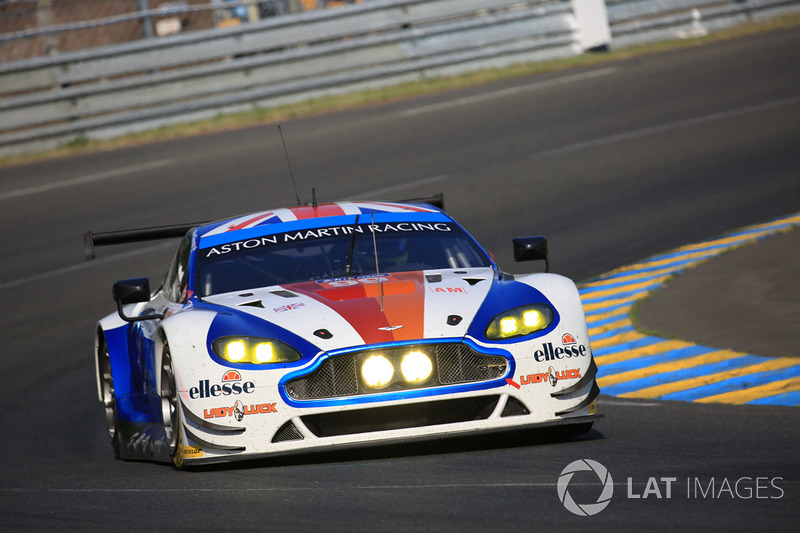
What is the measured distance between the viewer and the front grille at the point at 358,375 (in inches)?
212

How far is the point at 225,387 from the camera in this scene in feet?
17.7

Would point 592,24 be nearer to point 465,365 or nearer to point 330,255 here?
point 330,255

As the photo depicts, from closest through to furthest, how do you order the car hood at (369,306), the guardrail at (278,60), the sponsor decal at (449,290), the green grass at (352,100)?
the car hood at (369,306), the sponsor decal at (449,290), the guardrail at (278,60), the green grass at (352,100)

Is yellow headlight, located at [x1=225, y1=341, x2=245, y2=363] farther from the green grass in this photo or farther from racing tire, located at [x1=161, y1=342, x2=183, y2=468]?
the green grass

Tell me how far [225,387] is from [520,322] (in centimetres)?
139

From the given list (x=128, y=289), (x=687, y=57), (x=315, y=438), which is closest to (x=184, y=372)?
(x=315, y=438)

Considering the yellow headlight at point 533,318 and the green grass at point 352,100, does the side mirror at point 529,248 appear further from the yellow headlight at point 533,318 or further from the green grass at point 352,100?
the green grass at point 352,100

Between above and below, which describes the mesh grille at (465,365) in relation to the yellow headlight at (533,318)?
below

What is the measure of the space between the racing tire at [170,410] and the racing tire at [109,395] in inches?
42.8

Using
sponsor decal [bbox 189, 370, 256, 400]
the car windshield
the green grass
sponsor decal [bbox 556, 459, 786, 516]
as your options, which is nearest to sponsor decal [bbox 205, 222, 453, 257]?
the car windshield

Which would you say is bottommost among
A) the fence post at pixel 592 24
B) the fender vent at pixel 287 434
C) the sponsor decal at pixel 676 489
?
the sponsor decal at pixel 676 489

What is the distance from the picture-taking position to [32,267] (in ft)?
41.5

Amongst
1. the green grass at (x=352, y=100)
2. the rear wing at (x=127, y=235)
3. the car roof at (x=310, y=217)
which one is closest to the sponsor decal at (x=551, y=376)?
the car roof at (x=310, y=217)

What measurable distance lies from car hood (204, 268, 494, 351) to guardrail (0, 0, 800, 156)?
39.3 feet
